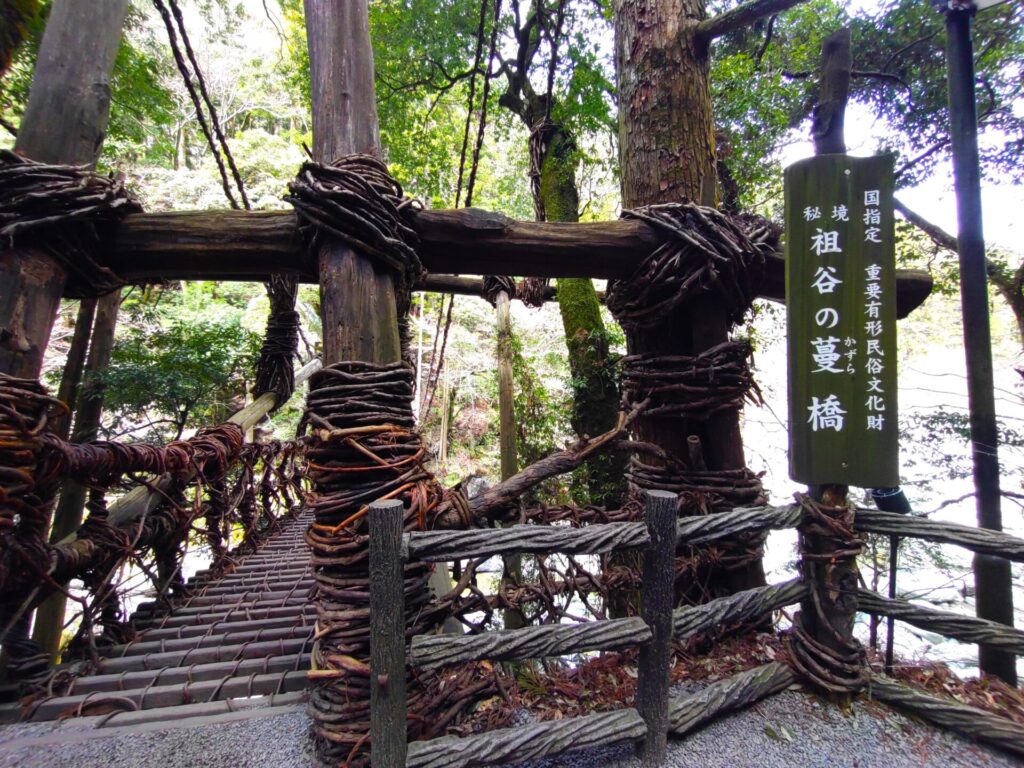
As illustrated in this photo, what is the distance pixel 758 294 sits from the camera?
1.96m

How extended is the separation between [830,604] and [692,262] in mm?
1229

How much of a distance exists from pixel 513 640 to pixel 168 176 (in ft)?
44.3

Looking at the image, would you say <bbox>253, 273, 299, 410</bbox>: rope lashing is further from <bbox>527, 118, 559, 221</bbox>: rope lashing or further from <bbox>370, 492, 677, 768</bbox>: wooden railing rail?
<bbox>370, 492, 677, 768</bbox>: wooden railing rail

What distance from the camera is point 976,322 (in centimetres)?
183

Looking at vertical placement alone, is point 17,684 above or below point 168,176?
below

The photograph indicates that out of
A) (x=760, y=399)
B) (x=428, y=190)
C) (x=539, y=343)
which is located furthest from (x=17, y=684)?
(x=539, y=343)

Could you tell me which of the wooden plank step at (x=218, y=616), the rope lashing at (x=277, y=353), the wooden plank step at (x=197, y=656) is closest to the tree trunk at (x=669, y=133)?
the wooden plank step at (x=197, y=656)

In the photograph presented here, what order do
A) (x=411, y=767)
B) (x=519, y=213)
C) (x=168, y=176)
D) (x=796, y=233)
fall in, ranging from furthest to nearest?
1. (x=168, y=176)
2. (x=519, y=213)
3. (x=796, y=233)
4. (x=411, y=767)

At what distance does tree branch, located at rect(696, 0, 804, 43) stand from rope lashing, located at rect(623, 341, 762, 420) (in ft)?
4.07

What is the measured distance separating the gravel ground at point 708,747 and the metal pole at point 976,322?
2.64 feet

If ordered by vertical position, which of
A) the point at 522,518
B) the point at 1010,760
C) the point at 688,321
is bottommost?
the point at 1010,760

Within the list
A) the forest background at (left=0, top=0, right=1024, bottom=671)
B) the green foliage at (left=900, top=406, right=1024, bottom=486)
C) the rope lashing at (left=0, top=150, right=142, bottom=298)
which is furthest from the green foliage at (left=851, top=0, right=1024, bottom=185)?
the rope lashing at (left=0, top=150, right=142, bottom=298)

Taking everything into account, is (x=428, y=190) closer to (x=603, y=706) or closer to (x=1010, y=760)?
(x=603, y=706)

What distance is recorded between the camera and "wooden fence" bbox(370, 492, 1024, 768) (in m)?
1.14
